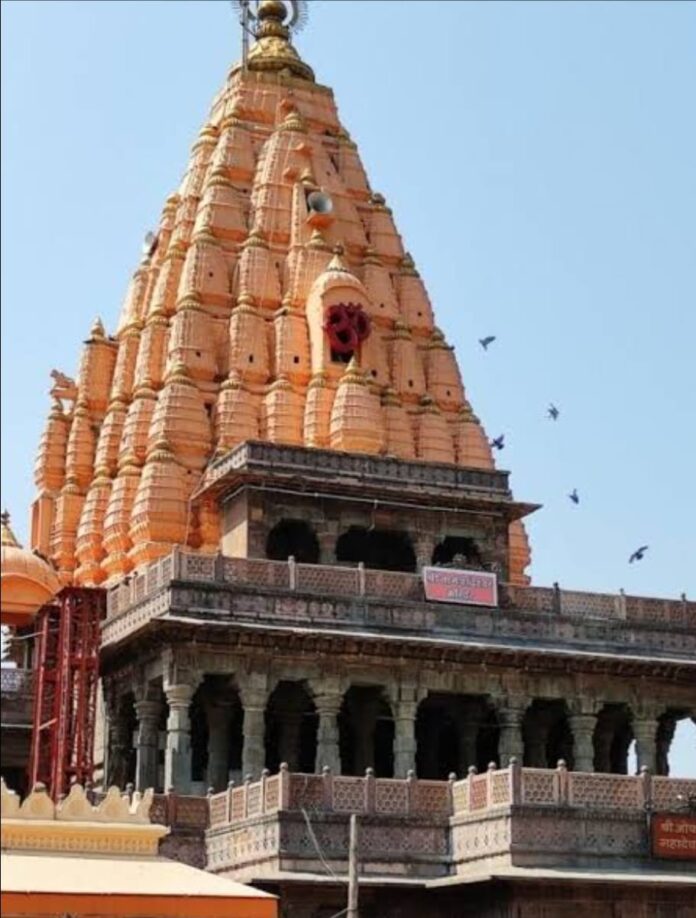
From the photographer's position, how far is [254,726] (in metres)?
39.1

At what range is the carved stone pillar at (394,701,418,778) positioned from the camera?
130 feet

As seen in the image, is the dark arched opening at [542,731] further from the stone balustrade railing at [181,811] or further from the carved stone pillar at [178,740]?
the stone balustrade railing at [181,811]

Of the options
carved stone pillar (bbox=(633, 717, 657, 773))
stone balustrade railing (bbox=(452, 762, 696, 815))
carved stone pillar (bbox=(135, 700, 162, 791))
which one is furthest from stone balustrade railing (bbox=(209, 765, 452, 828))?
carved stone pillar (bbox=(633, 717, 657, 773))

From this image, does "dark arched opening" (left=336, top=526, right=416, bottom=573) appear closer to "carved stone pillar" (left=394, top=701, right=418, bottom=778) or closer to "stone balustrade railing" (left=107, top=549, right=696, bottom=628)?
"stone balustrade railing" (left=107, top=549, right=696, bottom=628)

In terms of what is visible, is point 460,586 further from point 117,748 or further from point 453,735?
point 117,748

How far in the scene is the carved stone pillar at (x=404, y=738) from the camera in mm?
39688

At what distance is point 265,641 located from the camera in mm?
39344

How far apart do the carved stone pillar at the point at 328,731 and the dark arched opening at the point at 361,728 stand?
2.51 m

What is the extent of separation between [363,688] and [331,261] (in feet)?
40.8

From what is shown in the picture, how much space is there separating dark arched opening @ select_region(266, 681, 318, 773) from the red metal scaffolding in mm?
4277

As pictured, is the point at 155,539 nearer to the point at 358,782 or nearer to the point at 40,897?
the point at 358,782

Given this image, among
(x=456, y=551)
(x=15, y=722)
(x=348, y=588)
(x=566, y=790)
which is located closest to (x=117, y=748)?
(x=15, y=722)

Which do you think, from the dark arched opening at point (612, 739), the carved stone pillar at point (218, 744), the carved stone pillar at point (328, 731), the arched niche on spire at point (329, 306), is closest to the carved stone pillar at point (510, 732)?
the dark arched opening at point (612, 739)

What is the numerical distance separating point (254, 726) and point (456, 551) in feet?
29.1
